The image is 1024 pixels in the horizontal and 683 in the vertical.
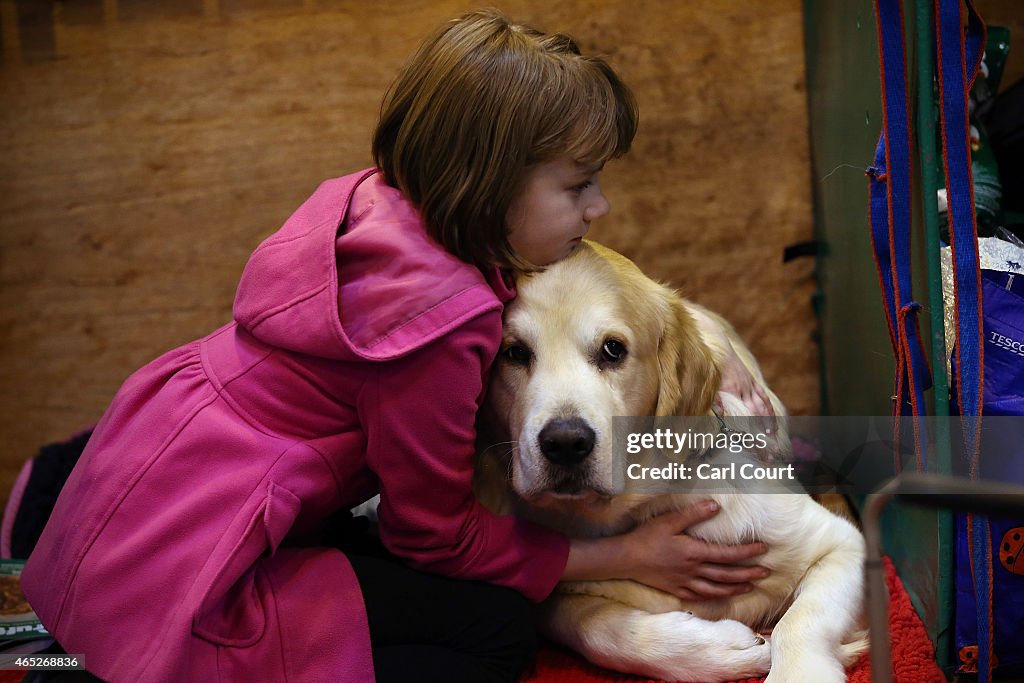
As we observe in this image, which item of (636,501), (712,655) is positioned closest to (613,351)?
(636,501)

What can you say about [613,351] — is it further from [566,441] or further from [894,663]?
[894,663]

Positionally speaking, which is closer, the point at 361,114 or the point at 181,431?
the point at 181,431

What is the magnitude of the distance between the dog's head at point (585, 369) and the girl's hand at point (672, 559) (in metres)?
0.17

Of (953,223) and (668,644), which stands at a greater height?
(953,223)

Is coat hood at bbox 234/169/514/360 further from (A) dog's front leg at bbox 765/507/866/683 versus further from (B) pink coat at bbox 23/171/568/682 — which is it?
(A) dog's front leg at bbox 765/507/866/683

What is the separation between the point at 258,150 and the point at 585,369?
1.36m

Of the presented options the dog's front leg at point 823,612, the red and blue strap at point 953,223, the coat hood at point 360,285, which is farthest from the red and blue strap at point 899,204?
the coat hood at point 360,285

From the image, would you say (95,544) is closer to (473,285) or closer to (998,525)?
(473,285)

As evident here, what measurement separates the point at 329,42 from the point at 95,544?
1.46 meters

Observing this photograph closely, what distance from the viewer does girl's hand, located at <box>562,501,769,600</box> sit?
1506 millimetres

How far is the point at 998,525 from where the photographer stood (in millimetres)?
1363

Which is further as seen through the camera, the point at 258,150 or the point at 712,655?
the point at 258,150

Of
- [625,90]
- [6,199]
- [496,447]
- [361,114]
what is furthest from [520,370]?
[6,199]

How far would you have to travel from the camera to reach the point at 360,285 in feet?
4.28
